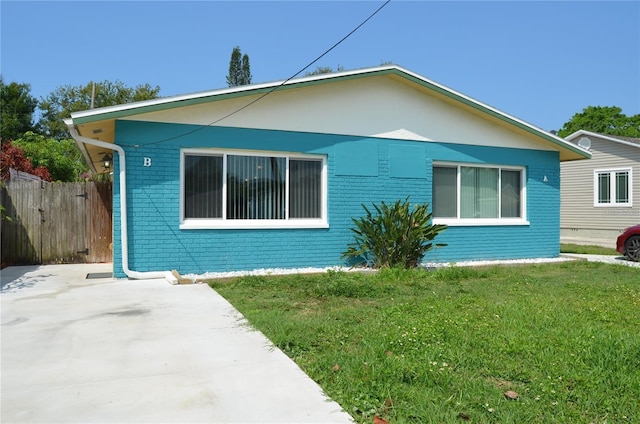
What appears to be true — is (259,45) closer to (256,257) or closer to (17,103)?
(256,257)

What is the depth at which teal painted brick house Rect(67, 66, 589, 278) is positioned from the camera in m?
9.33

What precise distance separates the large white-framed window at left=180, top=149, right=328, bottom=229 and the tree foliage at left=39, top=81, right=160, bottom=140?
1263 inches

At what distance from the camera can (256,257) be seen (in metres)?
10.2

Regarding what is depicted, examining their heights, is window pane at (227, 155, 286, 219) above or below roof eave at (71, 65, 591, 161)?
below

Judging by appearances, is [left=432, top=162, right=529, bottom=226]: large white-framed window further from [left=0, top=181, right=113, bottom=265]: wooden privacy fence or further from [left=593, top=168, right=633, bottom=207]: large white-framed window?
[left=593, top=168, right=633, bottom=207]: large white-framed window

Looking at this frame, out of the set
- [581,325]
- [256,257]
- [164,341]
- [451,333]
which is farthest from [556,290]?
[164,341]

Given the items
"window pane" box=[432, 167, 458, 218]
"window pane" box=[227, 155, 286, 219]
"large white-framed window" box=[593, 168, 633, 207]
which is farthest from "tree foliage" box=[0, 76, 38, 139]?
"large white-framed window" box=[593, 168, 633, 207]

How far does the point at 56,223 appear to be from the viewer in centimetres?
1130

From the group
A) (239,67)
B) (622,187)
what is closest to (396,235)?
(622,187)

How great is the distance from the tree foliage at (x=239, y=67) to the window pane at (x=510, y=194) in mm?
32187

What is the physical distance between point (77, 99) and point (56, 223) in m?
35.5

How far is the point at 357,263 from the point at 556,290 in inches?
168

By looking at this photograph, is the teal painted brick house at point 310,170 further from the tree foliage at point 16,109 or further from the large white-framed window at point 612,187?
the tree foliage at point 16,109

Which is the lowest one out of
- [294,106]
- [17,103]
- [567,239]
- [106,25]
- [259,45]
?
[567,239]
